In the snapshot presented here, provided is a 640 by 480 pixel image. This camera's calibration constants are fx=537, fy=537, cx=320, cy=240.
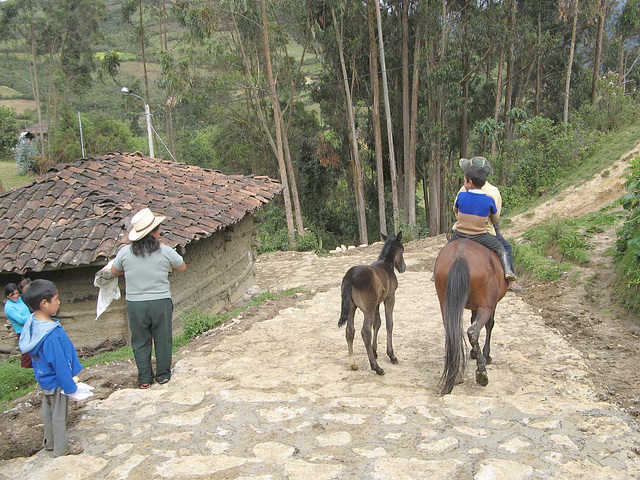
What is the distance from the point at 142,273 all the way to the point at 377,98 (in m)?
20.8

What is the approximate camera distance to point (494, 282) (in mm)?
5910

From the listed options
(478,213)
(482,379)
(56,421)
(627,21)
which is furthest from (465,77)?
(56,421)

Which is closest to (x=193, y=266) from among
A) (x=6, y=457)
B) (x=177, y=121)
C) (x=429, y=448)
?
(x=6, y=457)

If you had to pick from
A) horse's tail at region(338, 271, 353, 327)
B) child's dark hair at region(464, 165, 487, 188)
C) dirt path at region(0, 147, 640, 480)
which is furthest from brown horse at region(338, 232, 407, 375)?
child's dark hair at region(464, 165, 487, 188)

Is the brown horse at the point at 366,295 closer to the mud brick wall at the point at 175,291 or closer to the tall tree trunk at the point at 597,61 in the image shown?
the mud brick wall at the point at 175,291

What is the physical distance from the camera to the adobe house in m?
9.03

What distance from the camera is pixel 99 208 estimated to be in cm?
982

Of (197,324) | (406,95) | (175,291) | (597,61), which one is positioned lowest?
(197,324)

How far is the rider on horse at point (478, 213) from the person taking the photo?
6098mm

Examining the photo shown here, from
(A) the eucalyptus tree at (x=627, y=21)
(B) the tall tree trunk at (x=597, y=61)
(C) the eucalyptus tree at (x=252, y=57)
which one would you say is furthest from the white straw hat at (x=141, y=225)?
(A) the eucalyptus tree at (x=627, y=21)

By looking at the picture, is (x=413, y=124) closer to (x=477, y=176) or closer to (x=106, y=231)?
(x=106, y=231)

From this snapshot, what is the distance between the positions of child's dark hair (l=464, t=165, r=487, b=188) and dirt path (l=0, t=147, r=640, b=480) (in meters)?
2.17

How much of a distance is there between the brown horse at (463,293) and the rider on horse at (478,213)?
0.11m

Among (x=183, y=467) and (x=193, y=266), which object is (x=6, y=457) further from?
(x=193, y=266)
